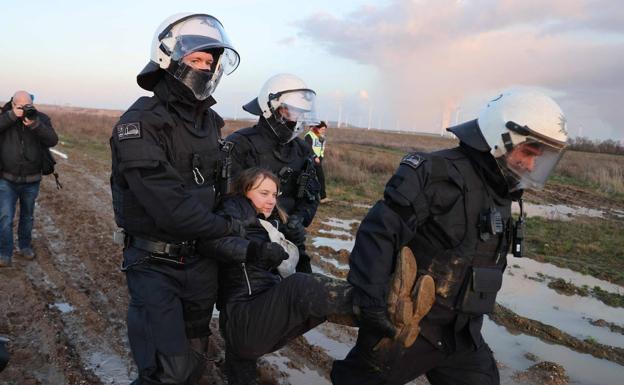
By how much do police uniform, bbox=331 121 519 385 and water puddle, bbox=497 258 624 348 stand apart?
3.46 meters

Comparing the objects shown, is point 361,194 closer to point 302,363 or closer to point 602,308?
point 602,308

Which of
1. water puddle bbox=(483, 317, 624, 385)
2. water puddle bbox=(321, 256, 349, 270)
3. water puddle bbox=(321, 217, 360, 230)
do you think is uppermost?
water puddle bbox=(321, 217, 360, 230)

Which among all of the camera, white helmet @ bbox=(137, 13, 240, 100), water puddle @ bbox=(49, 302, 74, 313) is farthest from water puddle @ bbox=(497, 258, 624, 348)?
the camera

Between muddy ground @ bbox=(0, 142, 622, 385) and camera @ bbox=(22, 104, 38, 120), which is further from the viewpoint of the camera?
camera @ bbox=(22, 104, 38, 120)

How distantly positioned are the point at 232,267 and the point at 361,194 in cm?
1197

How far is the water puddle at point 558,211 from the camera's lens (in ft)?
43.5

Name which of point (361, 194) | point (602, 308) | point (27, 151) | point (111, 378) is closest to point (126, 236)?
point (111, 378)

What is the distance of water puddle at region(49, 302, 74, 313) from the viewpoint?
5.18 meters

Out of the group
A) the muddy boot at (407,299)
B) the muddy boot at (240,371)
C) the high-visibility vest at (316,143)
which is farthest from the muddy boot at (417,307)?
the high-visibility vest at (316,143)

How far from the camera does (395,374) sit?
112 inches

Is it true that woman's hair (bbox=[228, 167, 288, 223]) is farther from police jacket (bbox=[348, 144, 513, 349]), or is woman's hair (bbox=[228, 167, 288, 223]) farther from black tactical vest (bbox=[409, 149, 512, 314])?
black tactical vest (bbox=[409, 149, 512, 314])

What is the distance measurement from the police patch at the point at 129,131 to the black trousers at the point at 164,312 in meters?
0.67

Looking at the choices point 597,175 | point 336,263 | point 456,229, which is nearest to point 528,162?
point 456,229

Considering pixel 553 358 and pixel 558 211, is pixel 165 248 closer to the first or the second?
pixel 553 358
